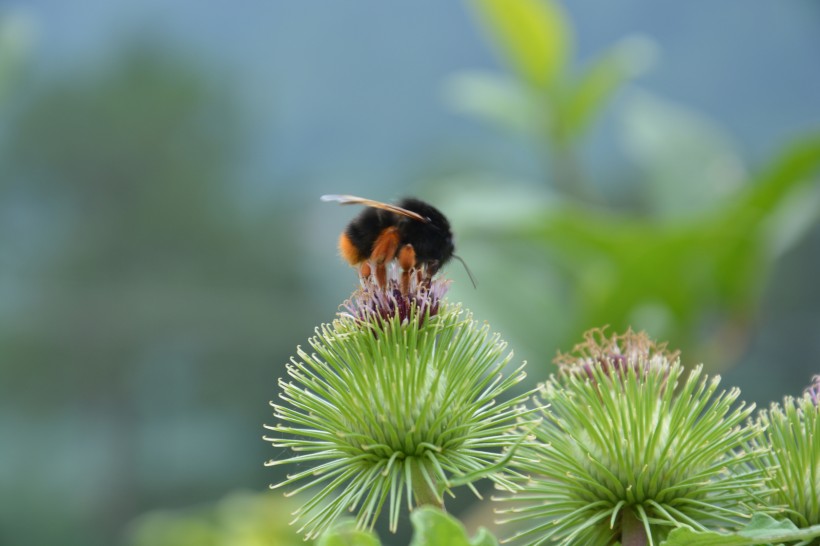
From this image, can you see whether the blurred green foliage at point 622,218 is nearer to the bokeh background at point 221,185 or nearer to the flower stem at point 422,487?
the flower stem at point 422,487

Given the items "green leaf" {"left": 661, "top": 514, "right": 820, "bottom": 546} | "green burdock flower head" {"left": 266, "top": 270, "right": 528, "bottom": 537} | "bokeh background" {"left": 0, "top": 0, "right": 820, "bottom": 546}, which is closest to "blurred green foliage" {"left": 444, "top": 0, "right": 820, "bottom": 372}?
"green burdock flower head" {"left": 266, "top": 270, "right": 528, "bottom": 537}

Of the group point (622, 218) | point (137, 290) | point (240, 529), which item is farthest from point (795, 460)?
point (137, 290)

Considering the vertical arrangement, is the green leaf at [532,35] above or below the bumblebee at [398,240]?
above

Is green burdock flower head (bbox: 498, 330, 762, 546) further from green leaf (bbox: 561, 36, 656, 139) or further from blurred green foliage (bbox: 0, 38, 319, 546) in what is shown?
blurred green foliage (bbox: 0, 38, 319, 546)

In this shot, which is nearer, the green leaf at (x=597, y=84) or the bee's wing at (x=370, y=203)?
the bee's wing at (x=370, y=203)

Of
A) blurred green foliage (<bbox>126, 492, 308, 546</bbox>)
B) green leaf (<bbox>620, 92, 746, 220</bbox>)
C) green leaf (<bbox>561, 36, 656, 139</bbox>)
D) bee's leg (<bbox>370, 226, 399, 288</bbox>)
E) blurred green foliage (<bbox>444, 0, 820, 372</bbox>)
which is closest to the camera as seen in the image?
bee's leg (<bbox>370, 226, 399, 288</bbox>)

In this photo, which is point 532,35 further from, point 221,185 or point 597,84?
point 221,185

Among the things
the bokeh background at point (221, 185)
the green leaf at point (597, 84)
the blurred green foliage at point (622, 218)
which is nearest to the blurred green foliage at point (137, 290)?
the bokeh background at point (221, 185)
